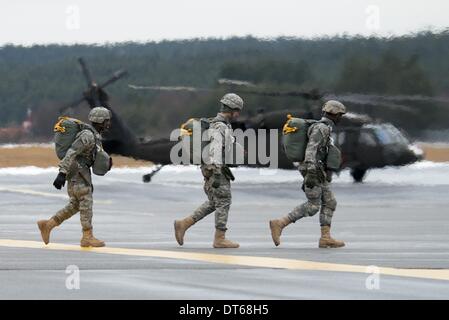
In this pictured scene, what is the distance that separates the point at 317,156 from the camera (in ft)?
58.5

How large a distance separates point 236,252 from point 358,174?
2194 cm

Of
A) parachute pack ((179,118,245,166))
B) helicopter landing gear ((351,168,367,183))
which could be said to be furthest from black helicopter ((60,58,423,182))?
parachute pack ((179,118,245,166))

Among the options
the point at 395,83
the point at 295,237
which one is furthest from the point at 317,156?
the point at 395,83

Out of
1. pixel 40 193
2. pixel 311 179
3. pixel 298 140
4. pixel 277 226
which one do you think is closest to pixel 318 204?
pixel 311 179

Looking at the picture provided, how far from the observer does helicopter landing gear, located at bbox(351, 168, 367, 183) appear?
38875mm

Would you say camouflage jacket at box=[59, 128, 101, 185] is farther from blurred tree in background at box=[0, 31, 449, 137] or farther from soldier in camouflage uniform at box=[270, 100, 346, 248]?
blurred tree in background at box=[0, 31, 449, 137]

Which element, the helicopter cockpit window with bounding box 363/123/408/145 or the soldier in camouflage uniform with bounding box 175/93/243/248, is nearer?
the soldier in camouflage uniform with bounding box 175/93/243/248

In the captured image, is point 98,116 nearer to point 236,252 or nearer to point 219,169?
point 219,169

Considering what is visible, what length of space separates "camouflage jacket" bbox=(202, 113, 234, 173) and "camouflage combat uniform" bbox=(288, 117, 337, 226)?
0.87 meters

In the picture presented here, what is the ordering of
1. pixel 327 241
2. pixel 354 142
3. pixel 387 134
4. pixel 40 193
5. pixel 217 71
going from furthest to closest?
pixel 217 71
pixel 387 134
pixel 354 142
pixel 40 193
pixel 327 241

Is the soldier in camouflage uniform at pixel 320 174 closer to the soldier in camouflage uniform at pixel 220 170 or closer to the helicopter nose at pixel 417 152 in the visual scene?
the soldier in camouflage uniform at pixel 220 170

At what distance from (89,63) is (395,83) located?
10.0 meters

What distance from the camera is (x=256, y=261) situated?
1616cm

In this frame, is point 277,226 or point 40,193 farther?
point 40,193
